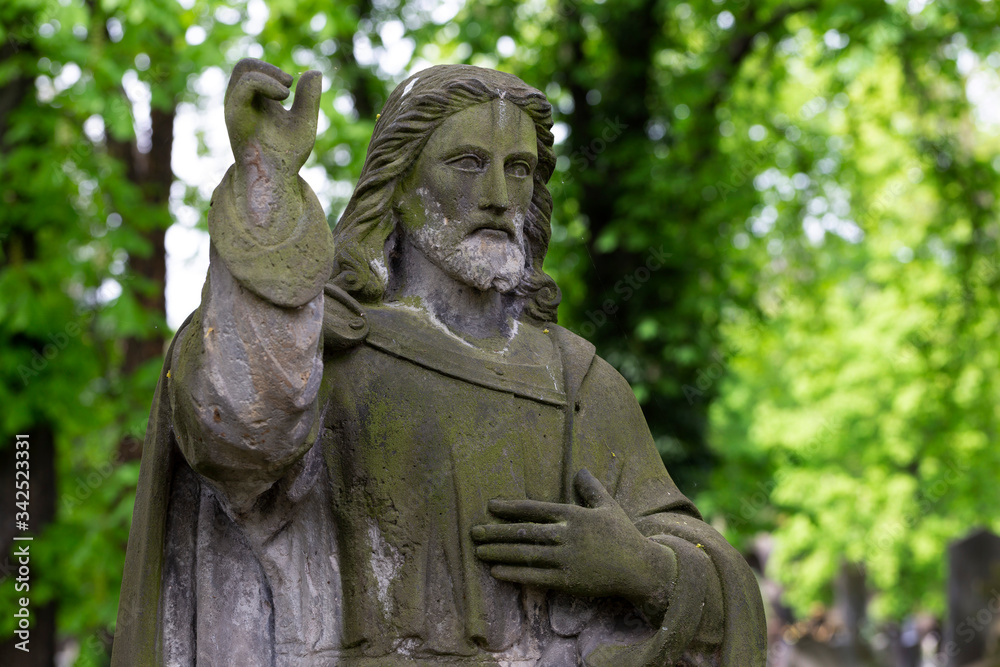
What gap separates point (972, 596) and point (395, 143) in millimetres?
9787

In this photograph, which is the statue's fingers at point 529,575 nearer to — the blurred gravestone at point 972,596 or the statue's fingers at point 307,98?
the statue's fingers at point 307,98

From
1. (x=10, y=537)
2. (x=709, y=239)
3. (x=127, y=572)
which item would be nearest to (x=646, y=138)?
(x=709, y=239)

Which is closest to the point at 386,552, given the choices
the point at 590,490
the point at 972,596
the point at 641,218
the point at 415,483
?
the point at 415,483

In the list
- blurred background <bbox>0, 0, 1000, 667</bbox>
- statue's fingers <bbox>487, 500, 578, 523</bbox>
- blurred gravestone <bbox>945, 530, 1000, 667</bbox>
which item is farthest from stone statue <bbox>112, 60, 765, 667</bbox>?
blurred gravestone <bbox>945, 530, 1000, 667</bbox>

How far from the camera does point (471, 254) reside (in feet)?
10.5

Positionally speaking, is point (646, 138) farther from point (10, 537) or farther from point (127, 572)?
point (127, 572)

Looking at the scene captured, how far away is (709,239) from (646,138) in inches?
41.1

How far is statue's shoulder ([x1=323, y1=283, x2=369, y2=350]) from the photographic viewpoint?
9.77 feet

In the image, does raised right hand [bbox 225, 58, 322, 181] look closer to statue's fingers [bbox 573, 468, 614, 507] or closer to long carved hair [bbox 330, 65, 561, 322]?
long carved hair [bbox 330, 65, 561, 322]

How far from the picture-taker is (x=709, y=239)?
32.9ft

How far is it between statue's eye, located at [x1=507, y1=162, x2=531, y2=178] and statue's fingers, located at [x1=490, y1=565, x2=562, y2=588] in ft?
3.56

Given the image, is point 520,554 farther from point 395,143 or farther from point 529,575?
point 395,143

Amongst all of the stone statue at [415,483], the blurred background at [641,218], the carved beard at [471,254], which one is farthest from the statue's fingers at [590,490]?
the blurred background at [641,218]

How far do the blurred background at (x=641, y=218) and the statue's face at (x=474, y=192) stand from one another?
4.22m
